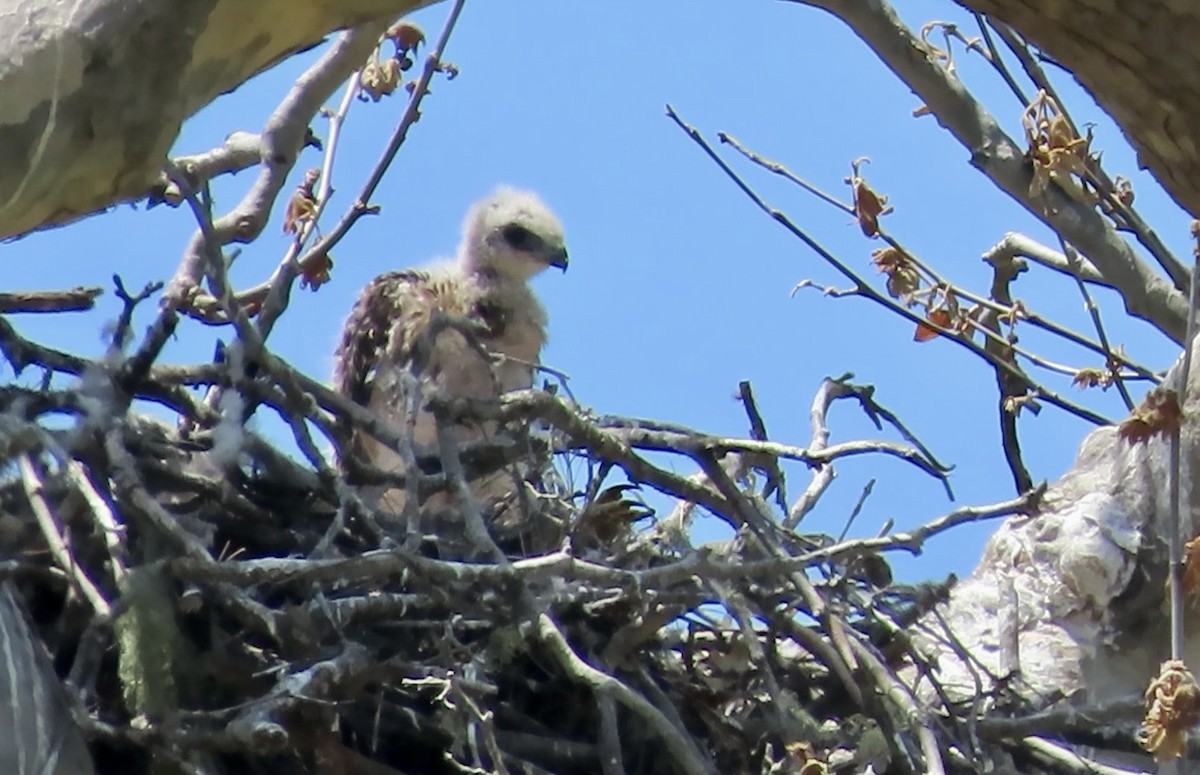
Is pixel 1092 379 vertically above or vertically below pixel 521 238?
below

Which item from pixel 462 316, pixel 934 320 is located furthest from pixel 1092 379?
pixel 462 316

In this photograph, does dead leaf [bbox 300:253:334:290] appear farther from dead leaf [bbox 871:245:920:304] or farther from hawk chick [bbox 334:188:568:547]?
dead leaf [bbox 871:245:920:304]

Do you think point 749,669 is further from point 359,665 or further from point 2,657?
point 2,657

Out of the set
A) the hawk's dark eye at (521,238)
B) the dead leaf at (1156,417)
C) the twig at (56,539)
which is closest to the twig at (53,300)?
the twig at (56,539)

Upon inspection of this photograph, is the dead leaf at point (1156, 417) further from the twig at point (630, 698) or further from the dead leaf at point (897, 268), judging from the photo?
the dead leaf at point (897, 268)

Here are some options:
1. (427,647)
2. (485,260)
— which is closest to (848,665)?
(427,647)

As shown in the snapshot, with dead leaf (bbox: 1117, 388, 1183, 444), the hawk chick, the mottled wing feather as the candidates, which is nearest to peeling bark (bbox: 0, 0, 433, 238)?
dead leaf (bbox: 1117, 388, 1183, 444)

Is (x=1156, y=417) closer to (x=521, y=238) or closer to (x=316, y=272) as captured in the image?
(x=316, y=272)

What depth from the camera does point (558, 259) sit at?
6.14m

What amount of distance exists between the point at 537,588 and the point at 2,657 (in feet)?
2.75

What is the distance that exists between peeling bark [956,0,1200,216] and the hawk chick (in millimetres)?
2167

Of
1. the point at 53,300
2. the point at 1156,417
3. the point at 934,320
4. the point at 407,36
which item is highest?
the point at 407,36

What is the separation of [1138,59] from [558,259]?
386 cm

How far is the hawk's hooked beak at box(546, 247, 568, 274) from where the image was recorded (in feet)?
19.9
